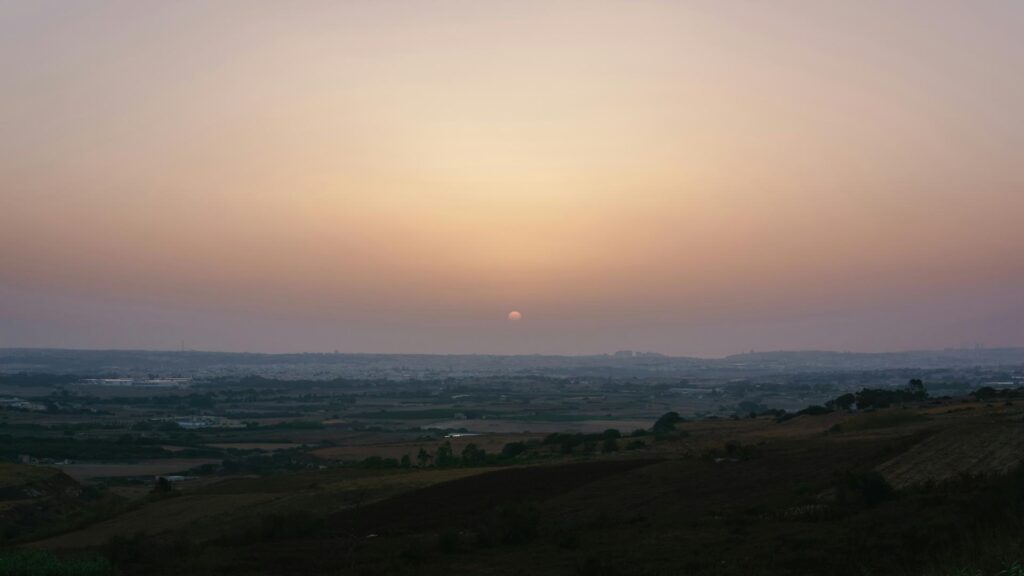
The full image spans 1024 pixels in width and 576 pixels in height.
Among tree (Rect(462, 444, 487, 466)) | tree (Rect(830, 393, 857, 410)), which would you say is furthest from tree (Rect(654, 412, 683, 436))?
tree (Rect(462, 444, 487, 466))

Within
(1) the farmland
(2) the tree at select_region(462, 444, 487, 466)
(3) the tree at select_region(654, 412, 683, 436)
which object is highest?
(1) the farmland

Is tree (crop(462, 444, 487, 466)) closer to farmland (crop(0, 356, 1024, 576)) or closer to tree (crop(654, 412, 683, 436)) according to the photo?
farmland (crop(0, 356, 1024, 576))

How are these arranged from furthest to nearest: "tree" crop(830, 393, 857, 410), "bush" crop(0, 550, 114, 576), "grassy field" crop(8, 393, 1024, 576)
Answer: "tree" crop(830, 393, 857, 410), "bush" crop(0, 550, 114, 576), "grassy field" crop(8, 393, 1024, 576)

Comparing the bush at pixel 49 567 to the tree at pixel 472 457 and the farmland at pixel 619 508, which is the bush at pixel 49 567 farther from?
the tree at pixel 472 457

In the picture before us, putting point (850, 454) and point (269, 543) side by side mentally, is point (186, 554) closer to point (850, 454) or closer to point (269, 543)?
point (269, 543)

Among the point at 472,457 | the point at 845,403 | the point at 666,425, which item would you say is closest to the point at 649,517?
the point at 472,457

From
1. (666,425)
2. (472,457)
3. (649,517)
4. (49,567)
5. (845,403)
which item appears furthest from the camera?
(666,425)

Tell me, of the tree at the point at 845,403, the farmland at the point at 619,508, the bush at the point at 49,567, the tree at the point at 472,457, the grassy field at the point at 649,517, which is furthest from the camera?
the tree at the point at 845,403

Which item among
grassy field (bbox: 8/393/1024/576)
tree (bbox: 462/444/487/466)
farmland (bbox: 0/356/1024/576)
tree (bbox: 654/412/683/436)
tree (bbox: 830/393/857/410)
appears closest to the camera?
grassy field (bbox: 8/393/1024/576)

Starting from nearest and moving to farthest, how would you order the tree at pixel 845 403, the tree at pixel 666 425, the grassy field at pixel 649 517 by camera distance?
1. the grassy field at pixel 649 517
2. the tree at pixel 666 425
3. the tree at pixel 845 403


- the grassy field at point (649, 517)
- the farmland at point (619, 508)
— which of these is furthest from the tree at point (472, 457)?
the grassy field at point (649, 517)

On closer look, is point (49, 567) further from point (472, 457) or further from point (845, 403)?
point (845, 403)

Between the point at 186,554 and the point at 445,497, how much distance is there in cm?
1566

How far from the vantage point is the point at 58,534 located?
1788 inches
